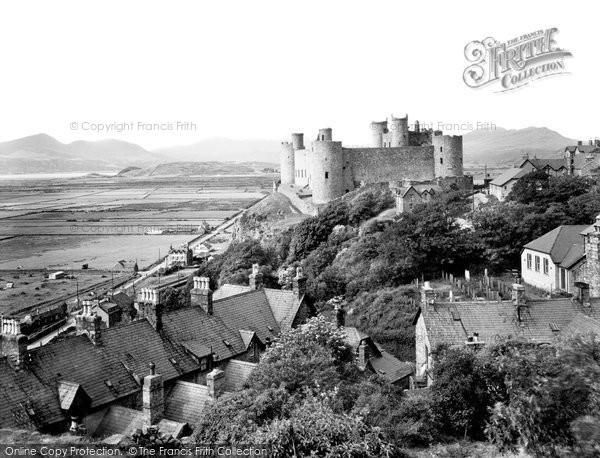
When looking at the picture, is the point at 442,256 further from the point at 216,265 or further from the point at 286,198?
the point at 286,198

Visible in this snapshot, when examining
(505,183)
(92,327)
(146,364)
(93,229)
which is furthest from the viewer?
(93,229)

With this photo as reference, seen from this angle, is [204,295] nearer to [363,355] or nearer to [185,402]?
[185,402]

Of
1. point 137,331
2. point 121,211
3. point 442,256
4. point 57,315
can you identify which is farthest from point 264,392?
point 121,211

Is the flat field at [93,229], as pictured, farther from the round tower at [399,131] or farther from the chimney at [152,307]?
the chimney at [152,307]

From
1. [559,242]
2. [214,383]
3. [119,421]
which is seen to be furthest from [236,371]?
[559,242]

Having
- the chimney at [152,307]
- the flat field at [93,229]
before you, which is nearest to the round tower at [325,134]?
the flat field at [93,229]
